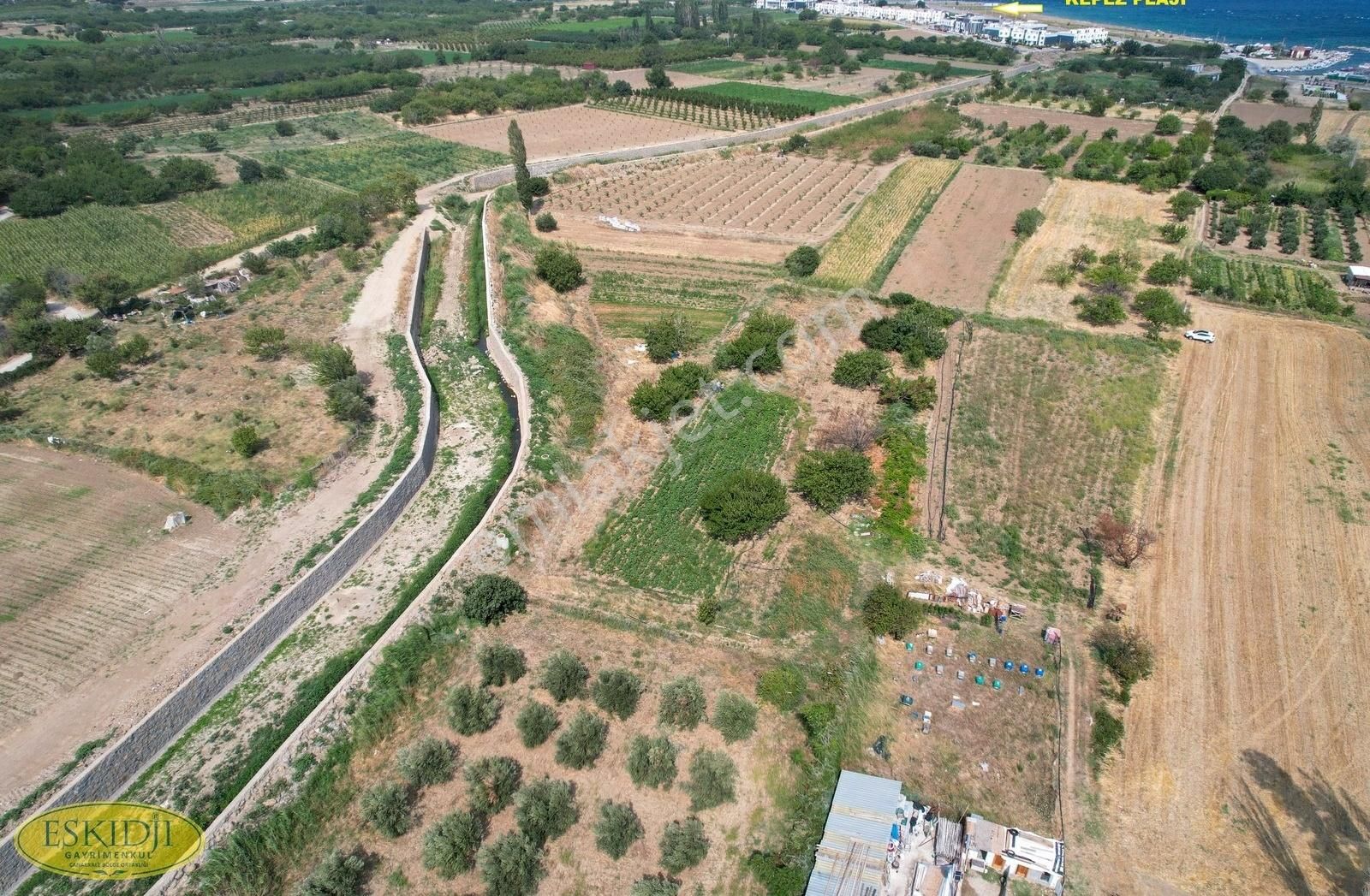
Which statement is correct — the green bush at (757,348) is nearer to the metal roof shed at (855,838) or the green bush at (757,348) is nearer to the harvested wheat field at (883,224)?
the harvested wheat field at (883,224)

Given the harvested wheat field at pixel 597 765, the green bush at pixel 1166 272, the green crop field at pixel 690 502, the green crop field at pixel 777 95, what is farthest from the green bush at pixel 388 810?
the green crop field at pixel 777 95

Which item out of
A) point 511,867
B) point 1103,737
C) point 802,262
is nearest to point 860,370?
point 802,262

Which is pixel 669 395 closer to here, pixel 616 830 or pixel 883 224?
pixel 616 830

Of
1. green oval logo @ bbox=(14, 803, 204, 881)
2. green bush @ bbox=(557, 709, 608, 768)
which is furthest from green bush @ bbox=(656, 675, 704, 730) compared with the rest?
green oval logo @ bbox=(14, 803, 204, 881)

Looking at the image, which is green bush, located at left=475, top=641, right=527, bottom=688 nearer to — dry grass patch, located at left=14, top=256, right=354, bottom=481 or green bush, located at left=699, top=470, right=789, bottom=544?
green bush, located at left=699, top=470, right=789, bottom=544

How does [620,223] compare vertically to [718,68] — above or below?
below

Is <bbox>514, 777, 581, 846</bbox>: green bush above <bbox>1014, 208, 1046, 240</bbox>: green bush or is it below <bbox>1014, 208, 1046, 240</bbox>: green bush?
below
